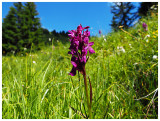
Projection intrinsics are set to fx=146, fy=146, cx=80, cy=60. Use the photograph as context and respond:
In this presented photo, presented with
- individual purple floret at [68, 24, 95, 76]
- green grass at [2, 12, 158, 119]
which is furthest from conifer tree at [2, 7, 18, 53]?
individual purple floret at [68, 24, 95, 76]

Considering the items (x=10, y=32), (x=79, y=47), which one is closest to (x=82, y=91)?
(x=79, y=47)

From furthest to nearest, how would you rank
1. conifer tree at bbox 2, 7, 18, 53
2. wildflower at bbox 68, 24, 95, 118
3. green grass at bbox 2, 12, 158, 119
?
conifer tree at bbox 2, 7, 18, 53
green grass at bbox 2, 12, 158, 119
wildflower at bbox 68, 24, 95, 118

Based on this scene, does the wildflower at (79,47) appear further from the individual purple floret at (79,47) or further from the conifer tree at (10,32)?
the conifer tree at (10,32)

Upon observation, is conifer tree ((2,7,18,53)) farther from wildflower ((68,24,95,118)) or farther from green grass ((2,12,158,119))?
wildflower ((68,24,95,118))

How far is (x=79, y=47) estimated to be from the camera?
905 mm

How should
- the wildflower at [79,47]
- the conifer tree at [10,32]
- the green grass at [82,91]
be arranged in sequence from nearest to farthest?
1. the wildflower at [79,47]
2. the green grass at [82,91]
3. the conifer tree at [10,32]

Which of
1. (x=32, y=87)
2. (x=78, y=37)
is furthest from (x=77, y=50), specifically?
(x=32, y=87)

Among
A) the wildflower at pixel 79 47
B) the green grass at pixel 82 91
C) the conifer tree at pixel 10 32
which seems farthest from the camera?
the conifer tree at pixel 10 32

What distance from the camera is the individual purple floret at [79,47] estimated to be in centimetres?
89

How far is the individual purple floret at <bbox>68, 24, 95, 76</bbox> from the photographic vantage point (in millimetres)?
886

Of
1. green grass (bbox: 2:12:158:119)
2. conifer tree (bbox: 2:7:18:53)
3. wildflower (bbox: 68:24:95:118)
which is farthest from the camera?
Result: conifer tree (bbox: 2:7:18:53)

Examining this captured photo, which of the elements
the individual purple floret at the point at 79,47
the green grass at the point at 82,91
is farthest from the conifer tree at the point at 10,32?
the individual purple floret at the point at 79,47

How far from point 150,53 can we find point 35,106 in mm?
2074

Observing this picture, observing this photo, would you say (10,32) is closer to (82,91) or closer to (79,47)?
(82,91)
